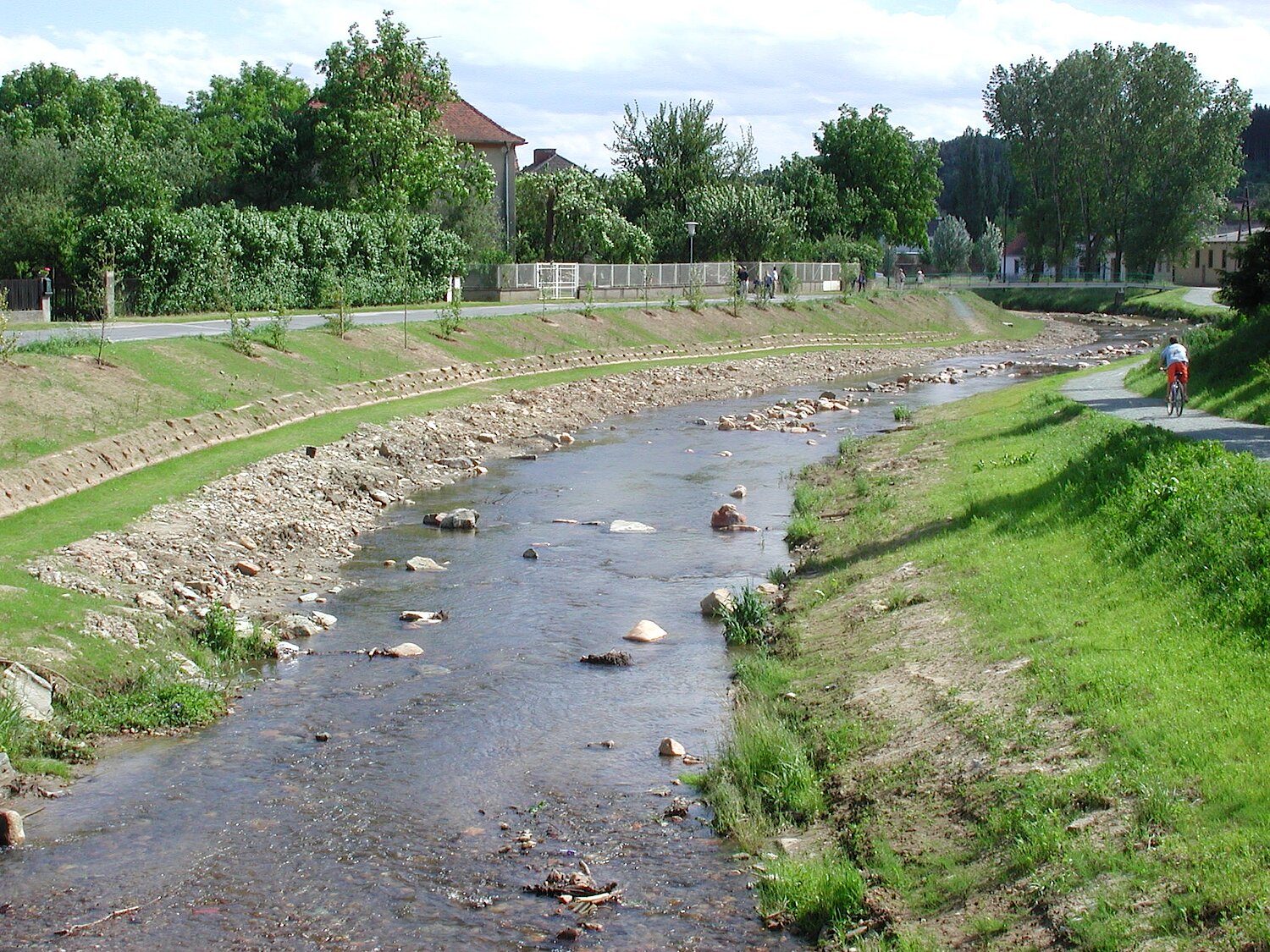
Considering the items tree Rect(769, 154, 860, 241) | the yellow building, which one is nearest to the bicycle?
tree Rect(769, 154, 860, 241)

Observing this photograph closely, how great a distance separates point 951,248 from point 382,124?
8659 centimetres

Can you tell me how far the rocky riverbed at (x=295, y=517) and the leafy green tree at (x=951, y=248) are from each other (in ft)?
322

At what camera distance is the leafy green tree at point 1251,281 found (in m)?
33.3

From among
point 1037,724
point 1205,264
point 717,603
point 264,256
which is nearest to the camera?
point 1037,724

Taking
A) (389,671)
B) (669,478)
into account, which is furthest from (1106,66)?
(389,671)

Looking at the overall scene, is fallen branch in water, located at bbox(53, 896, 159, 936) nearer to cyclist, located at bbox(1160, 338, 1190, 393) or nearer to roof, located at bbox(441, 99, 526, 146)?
cyclist, located at bbox(1160, 338, 1190, 393)

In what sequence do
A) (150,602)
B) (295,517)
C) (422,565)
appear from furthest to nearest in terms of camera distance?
(295,517) → (422,565) → (150,602)

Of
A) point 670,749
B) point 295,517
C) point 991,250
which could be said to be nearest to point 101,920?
point 670,749

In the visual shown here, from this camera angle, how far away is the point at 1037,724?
426 inches

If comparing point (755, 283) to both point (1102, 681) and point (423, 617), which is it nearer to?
point (423, 617)

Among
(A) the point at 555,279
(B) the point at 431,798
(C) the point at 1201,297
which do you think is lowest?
(B) the point at 431,798

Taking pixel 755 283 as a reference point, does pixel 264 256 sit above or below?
above

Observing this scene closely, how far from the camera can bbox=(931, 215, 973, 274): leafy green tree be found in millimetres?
136250

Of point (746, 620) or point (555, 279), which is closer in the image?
point (746, 620)
